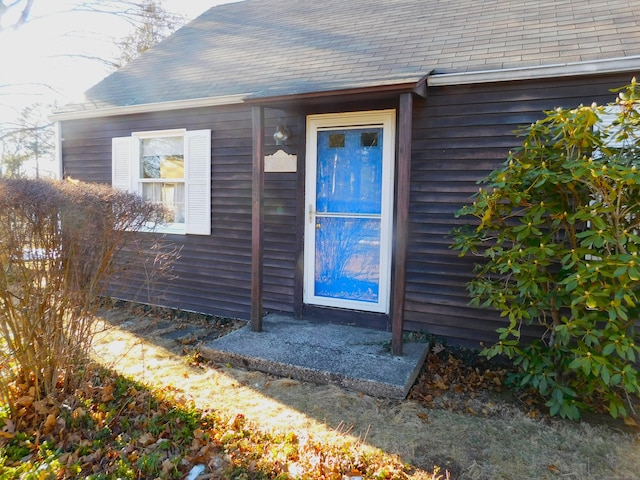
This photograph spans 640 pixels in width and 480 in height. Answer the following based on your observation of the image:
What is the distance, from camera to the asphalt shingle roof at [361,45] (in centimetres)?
398

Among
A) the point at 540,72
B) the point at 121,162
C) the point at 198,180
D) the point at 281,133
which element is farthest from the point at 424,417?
the point at 121,162

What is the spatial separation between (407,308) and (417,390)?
107 cm

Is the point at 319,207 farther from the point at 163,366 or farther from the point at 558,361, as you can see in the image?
the point at 558,361

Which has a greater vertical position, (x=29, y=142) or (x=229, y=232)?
(x=29, y=142)

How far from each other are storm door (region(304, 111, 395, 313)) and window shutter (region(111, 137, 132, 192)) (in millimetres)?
2770


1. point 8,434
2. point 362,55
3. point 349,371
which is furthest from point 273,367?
point 362,55

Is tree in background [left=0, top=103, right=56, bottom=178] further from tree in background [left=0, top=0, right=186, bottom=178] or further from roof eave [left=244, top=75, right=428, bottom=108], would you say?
roof eave [left=244, top=75, right=428, bottom=108]

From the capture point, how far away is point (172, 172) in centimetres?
570

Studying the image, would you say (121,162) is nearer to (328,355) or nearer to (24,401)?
(24,401)

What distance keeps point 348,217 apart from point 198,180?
2.05 metres

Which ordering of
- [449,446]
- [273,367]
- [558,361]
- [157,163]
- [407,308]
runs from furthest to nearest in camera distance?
[157,163] < [407,308] < [273,367] < [558,361] < [449,446]

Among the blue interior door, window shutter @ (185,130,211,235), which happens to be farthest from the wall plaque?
window shutter @ (185,130,211,235)

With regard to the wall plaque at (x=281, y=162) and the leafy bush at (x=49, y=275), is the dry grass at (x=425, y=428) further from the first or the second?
the wall plaque at (x=281, y=162)

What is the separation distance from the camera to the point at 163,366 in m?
3.80
